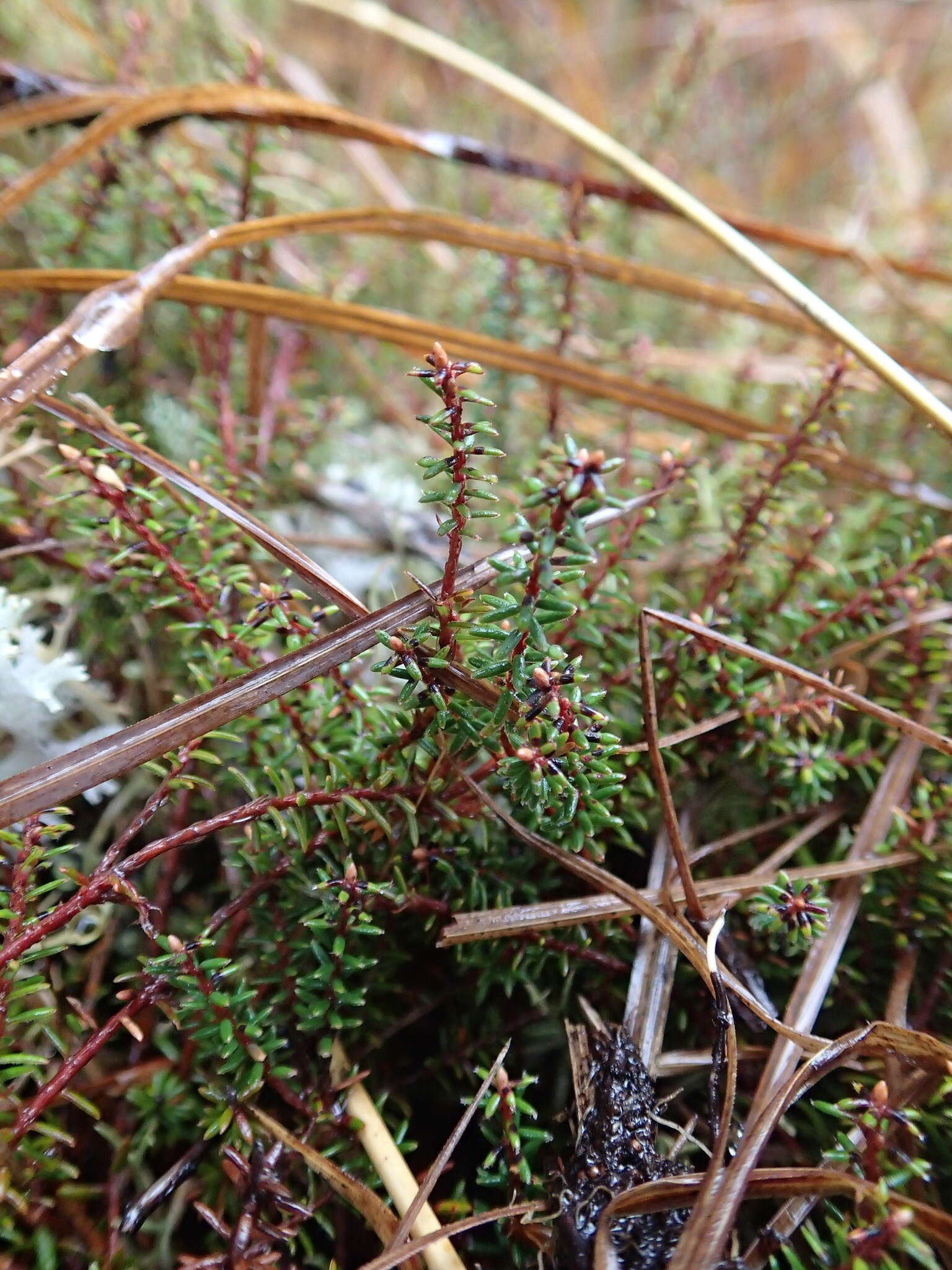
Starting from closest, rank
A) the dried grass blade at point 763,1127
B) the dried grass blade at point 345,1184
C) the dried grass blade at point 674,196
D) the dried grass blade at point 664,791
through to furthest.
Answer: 1. the dried grass blade at point 763,1127
2. the dried grass blade at point 345,1184
3. the dried grass blade at point 664,791
4. the dried grass blade at point 674,196

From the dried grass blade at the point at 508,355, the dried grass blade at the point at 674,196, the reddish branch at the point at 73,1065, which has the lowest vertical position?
the reddish branch at the point at 73,1065

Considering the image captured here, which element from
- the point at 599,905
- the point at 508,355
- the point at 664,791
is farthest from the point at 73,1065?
the point at 508,355

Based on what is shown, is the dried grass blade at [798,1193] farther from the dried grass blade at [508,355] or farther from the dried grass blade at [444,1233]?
the dried grass blade at [508,355]

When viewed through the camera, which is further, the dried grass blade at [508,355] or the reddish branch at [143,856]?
the dried grass blade at [508,355]

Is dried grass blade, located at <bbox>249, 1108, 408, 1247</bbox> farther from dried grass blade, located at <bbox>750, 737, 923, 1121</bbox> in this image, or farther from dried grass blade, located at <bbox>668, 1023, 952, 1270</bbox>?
dried grass blade, located at <bbox>750, 737, 923, 1121</bbox>

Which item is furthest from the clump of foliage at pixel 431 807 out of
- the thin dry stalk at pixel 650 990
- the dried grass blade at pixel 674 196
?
the dried grass blade at pixel 674 196

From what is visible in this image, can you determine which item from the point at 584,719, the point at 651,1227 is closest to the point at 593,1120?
the point at 651,1227

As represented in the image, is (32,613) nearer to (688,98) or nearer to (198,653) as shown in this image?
(198,653)

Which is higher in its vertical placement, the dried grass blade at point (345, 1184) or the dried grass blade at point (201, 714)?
the dried grass blade at point (201, 714)
